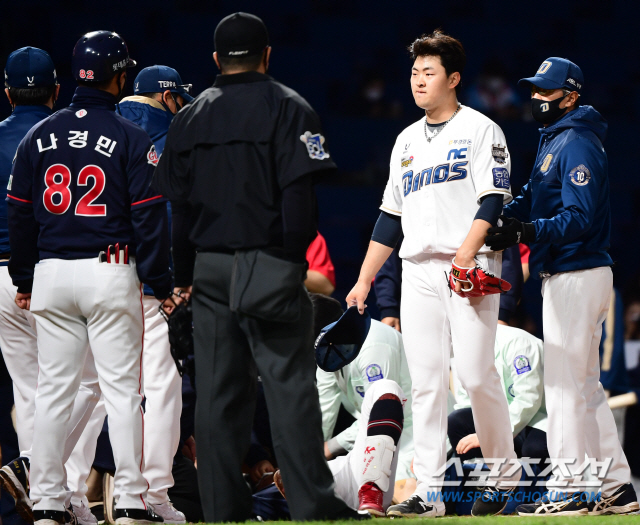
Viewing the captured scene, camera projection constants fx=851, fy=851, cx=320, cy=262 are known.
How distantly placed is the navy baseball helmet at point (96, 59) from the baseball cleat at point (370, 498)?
90.4 inches

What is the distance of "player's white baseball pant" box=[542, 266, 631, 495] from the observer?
4004 mm

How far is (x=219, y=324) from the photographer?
3.12 m

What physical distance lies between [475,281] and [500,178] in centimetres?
50

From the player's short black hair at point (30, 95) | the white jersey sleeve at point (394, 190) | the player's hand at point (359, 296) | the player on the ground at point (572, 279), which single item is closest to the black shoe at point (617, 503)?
the player on the ground at point (572, 279)

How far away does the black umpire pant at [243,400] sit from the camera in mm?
3023

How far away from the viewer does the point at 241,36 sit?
10.3 ft

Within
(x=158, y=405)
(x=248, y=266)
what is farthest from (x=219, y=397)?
(x=158, y=405)

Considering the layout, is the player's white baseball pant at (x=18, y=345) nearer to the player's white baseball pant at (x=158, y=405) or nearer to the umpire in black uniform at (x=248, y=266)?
the player's white baseball pant at (x=158, y=405)

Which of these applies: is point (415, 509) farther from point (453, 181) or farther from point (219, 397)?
point (453, 181)

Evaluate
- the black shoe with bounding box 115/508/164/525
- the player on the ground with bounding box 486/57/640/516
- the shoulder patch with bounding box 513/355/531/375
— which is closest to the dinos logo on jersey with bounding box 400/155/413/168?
the player on the ground with bounding box 486/57/640/516

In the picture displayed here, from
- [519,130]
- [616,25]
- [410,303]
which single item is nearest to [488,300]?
[410,303]

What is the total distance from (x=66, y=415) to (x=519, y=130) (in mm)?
8719

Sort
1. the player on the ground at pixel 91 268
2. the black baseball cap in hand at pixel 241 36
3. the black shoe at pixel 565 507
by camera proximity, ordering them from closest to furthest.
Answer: the black baseball cap in hand at pixel 241 36 < the player on the ground at pixel 91 268 < the black shoe at pixel 565 507

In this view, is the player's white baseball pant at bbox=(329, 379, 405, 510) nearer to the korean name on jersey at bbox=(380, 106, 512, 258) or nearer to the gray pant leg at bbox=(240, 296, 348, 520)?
the korean name on jersey at bbox=(380, 106, 512, 258)
